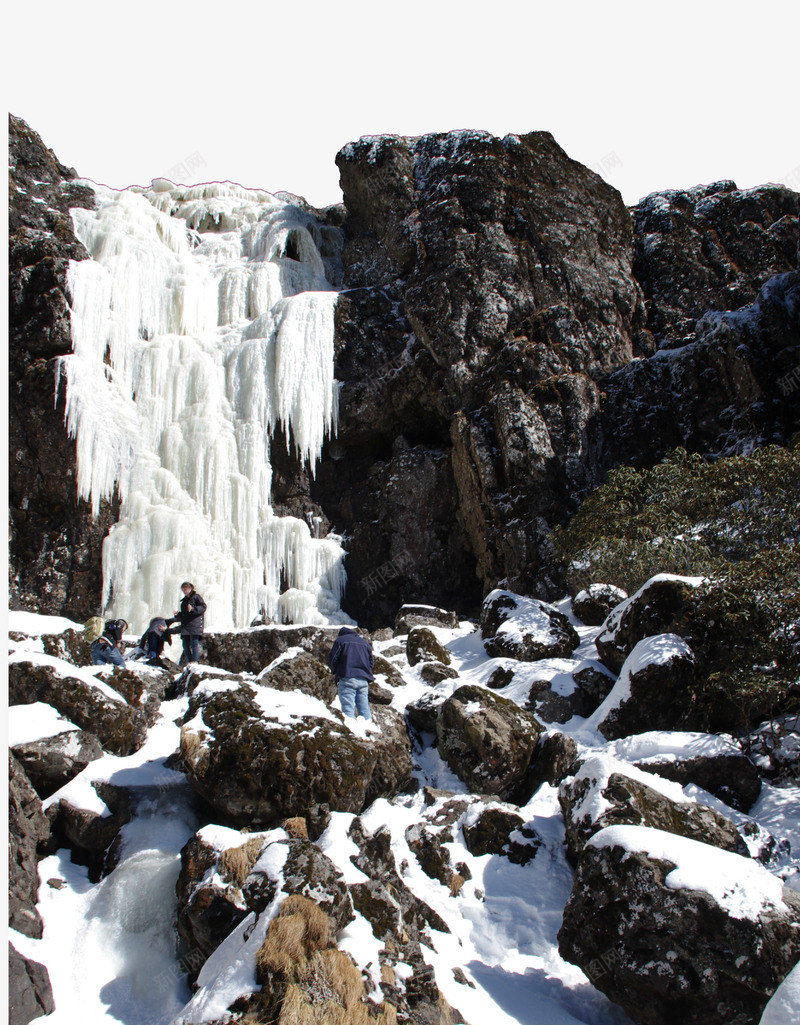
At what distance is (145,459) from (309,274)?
33.1ft

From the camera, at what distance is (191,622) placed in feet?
36.2

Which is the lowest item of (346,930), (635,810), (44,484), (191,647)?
(346,930)

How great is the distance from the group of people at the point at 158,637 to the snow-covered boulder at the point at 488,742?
15.3ft

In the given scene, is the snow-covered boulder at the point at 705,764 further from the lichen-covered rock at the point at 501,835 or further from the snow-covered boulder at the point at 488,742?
the lichen-covered rock at the point at 501,835

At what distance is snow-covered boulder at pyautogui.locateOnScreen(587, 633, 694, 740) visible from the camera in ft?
26.8

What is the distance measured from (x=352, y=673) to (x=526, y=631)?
4.71 metres

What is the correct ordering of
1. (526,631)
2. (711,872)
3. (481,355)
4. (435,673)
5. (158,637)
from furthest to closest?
1. (481,355)
2. (526,631)
3. (158,637)
4. (435,673)
5. (711,872)

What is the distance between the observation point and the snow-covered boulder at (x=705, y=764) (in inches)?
266

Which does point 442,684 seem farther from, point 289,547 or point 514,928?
point 289,547

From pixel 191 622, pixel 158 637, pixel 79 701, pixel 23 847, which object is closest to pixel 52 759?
pixel 79 701

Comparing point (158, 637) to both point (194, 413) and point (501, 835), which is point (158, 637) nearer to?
point (501, 835)

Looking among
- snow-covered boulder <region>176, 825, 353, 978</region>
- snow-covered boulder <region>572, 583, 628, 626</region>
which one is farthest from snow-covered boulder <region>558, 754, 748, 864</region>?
snow-covered boulder <region>572, 583, 628, 626</region>

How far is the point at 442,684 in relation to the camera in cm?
985

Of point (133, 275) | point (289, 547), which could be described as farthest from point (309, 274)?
point (289, 547)
